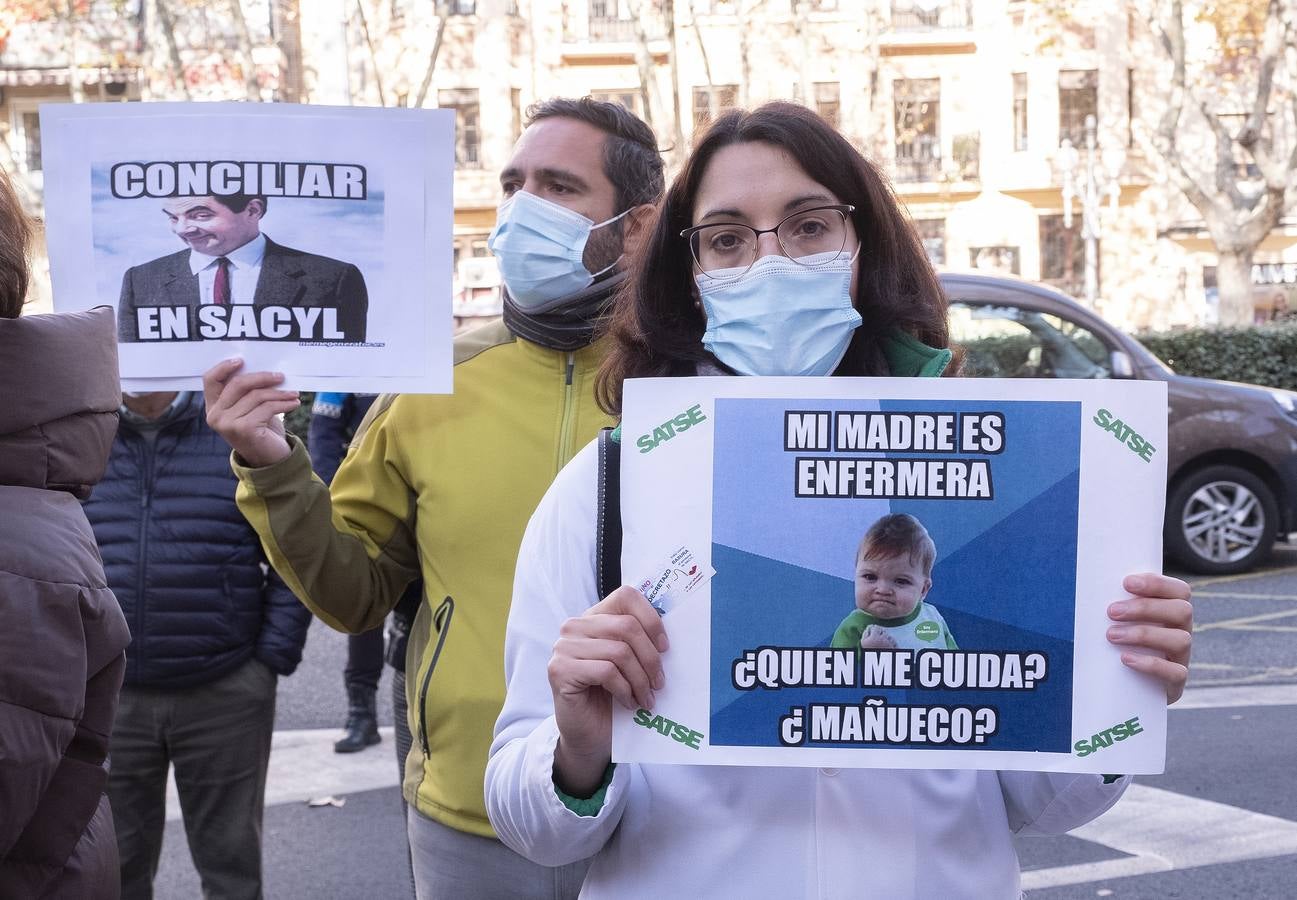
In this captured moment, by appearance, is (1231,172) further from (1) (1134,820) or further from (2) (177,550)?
(2) (177,550)

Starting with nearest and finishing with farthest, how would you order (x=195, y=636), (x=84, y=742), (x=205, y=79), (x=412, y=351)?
1. (x=84, y=742)
2. (x=412, y=351)
3. (x=195, y=636)
4. (x=205, y=79)

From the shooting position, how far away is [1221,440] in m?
10.7

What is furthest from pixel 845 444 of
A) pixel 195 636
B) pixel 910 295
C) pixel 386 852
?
pixel 386 852

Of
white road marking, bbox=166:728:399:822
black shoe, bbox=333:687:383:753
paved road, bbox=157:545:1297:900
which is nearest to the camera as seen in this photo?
paved road, bbox=157:545:1297:900

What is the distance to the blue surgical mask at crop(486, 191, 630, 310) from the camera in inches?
110

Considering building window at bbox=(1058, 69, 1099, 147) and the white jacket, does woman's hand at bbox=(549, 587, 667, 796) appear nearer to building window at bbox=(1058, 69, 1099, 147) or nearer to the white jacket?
the white jacket

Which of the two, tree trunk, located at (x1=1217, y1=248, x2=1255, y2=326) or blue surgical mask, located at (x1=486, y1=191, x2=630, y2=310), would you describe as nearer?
blue surgical mask, located at (x1=486, y1=191, x2=630, y2=310)

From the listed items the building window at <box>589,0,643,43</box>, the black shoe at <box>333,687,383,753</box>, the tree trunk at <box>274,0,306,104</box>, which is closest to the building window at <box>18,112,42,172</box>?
the tree trunk at <box>274,0,306,104</box>

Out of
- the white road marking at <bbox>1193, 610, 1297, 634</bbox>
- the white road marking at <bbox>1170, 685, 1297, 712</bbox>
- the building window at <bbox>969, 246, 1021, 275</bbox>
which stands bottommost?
the white road marking at <bbox>1193, 610, 1297, 634</bbox>

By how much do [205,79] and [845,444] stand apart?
2673 centimetres

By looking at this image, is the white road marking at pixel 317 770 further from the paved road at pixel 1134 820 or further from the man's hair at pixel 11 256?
the man's hair at pixel 11 256

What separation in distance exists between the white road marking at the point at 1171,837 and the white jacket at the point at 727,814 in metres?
3.46

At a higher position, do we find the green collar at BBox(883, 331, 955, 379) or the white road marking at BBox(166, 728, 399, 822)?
the green collar at BBox(883, 331, 955, 379)

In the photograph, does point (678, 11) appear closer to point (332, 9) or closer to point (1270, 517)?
point (332, 9)
